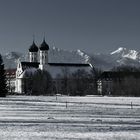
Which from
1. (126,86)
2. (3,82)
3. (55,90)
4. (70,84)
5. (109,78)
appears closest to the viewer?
(3,82)

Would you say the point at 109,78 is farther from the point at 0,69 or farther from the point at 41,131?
the point at 41,131

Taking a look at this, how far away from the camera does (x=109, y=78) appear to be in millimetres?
189000

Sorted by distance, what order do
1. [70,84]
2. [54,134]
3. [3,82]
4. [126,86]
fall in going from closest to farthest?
1. [54,134]
2. [3,82]
3. [126,86]
4. [70,84]

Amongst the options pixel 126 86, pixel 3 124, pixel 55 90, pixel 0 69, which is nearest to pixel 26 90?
pixel 55 90

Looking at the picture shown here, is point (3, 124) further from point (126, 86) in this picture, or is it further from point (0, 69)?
point (126, 86)

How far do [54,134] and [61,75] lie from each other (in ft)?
573

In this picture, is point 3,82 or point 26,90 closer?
point 3,82

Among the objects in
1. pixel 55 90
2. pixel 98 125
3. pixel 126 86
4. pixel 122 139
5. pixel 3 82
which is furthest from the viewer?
pixel 55 90

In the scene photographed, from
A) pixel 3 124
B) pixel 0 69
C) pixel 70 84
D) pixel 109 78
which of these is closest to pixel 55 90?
pixel 70 84

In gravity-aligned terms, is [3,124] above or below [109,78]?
below

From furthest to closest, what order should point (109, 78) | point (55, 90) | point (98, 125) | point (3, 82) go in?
point (109, 78)
point (55, 90)
point (3, 82)
point (98, 125)

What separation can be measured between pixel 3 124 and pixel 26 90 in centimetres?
12860

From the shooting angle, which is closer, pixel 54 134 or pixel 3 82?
pixel 54 134

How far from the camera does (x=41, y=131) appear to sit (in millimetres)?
23594
